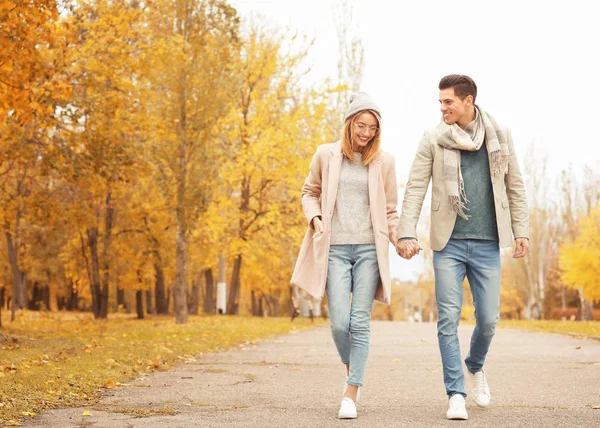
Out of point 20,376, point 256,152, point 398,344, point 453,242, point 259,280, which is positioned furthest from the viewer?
point 259,280

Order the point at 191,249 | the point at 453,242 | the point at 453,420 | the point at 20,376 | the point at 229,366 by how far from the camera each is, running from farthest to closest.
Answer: the point at 191,249
the point at 229,366
the point at 20,376
the point at 453,242
the point at 453,420

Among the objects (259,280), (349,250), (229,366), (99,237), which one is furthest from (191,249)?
(349,250)

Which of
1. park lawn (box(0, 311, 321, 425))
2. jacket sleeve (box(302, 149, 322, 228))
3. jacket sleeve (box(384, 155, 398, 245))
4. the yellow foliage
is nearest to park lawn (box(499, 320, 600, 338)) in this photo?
park lawn (box(0, 311, 321, 425))

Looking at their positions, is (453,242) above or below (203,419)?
above

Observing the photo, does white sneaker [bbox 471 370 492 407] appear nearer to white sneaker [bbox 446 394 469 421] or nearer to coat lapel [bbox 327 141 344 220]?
white sneaker [bbox 446 394 469 421]

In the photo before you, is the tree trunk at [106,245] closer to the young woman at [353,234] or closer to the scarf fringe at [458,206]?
the young woman at [353,234]

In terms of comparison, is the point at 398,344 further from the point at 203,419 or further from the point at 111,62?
the point at 203,419

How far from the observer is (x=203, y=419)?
6.42m

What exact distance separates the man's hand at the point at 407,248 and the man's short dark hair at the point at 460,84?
1.10 metres

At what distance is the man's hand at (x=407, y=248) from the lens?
652 centimetres

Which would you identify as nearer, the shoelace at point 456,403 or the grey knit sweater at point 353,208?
the shoelace at point 456,403

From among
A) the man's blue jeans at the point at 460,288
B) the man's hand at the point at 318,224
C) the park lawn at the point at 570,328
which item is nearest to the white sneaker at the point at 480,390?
the man's blue jeans at the point at 460,288

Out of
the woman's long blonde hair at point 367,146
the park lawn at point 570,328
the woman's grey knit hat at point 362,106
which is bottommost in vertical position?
the park lawn at point 570,328

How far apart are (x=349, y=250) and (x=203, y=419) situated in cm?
156
